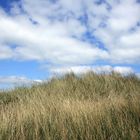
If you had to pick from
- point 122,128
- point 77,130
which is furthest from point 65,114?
point 122,128

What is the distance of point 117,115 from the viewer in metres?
7.45

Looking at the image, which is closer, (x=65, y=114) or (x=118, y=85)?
(x=65, y=114)

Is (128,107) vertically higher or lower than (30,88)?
lower

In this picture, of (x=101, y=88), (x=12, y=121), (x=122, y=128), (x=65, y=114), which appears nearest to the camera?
(x=122, y=128)

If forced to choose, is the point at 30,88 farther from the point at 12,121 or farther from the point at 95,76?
the point at 12,121

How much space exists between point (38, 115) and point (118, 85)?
6229 mm

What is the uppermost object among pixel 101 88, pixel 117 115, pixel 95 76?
pixel 95 76

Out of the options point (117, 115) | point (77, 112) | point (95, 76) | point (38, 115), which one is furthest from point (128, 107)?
point (95, 76)

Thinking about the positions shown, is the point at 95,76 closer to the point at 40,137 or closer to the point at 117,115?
the point at 117,115

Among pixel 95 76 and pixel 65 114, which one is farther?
pixel 95 76

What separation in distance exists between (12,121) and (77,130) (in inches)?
59.4

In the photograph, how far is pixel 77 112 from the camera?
24.9 feet

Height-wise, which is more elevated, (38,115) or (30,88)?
(30,88)

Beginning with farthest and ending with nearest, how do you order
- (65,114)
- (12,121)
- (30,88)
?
(30,88), (65,114), (12,121)
